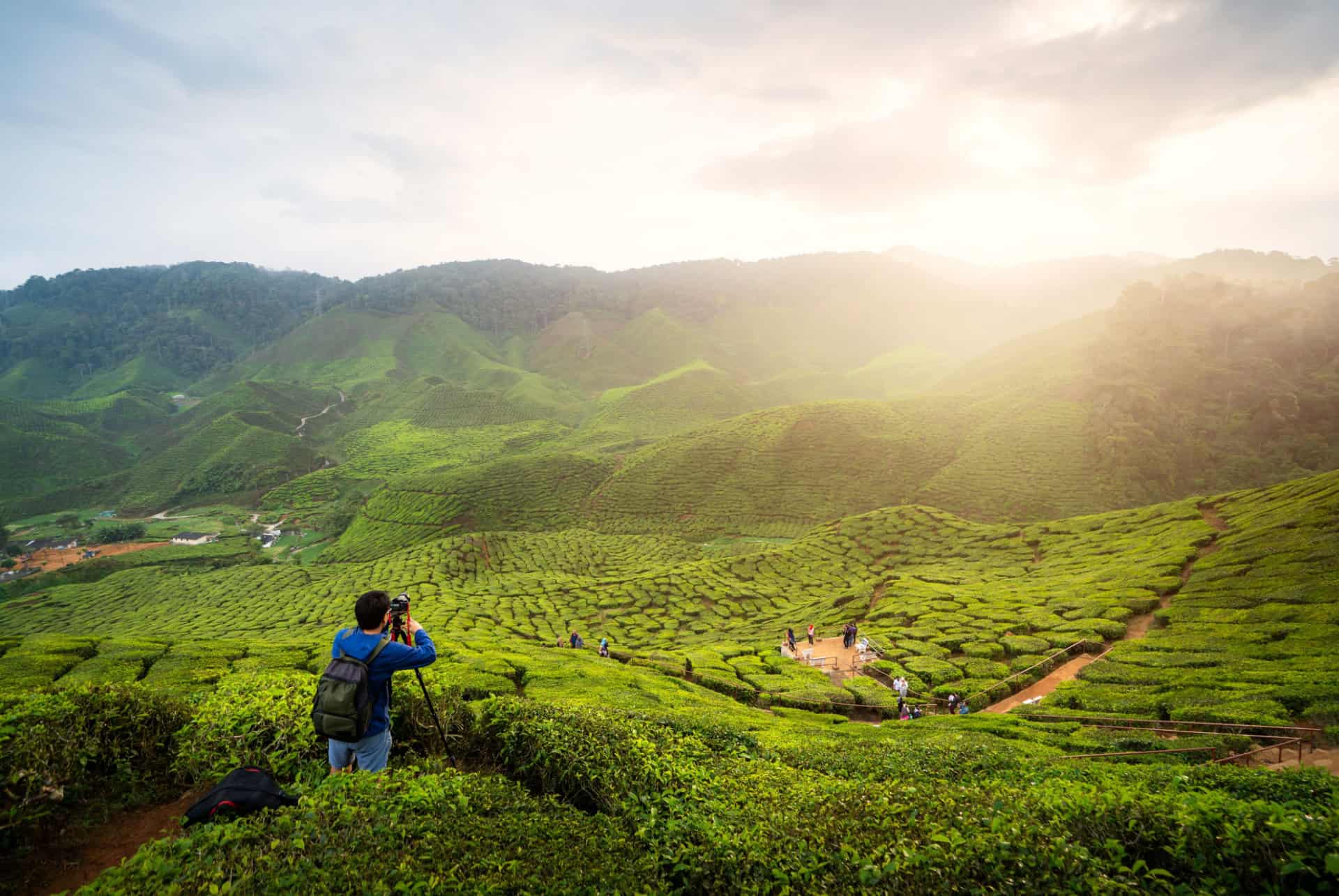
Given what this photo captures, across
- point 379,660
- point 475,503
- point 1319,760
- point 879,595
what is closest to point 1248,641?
point 1319,760

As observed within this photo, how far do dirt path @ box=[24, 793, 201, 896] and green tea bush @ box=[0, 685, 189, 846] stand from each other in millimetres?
296

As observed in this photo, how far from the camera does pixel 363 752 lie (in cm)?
693

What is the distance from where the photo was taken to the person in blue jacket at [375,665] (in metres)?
6.73

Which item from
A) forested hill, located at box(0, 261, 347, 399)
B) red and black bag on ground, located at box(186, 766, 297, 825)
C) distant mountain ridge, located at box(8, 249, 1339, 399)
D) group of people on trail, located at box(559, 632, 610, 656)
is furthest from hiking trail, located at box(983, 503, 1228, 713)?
forested hill, located at box(0, 261, 347, 399)

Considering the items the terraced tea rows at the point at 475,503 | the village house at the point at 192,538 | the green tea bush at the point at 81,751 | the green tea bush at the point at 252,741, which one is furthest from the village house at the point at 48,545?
the green tea bush at the point at 252,741

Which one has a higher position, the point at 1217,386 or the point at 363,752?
the point at 1217,386

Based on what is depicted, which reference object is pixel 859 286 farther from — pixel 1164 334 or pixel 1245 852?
pixel 1245 852

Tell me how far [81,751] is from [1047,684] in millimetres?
24447

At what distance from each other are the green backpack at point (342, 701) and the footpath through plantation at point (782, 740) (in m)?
0.60

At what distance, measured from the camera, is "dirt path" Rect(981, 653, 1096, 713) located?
18.5 meters

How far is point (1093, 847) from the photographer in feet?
18.0

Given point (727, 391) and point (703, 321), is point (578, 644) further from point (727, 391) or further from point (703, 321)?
point (703, 321)

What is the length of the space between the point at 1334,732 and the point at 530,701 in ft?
55.3

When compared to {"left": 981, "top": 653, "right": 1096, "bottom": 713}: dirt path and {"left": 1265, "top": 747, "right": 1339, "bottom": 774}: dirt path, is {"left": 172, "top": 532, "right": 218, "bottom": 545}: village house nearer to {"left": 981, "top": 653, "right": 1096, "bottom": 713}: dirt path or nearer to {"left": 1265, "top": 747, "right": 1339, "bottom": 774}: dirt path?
{"left": 981, "top": 653, "right": 1096, "bottom": 713}: dirt path
